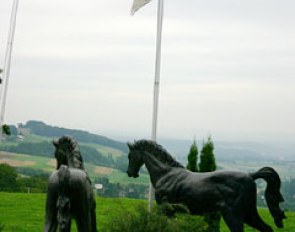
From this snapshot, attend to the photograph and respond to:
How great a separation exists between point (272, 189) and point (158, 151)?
226 cm

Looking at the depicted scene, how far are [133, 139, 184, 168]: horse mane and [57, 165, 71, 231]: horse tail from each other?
3.84m

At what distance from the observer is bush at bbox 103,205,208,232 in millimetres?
9742

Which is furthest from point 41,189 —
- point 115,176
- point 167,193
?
point 167,193

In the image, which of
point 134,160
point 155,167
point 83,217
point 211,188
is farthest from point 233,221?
point 83,217

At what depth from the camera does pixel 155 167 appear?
11656mm

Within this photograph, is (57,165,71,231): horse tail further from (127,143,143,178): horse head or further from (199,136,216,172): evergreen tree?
(199,136,216,172): evergreen tree

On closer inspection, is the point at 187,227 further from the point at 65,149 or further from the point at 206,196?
the point at 65,149

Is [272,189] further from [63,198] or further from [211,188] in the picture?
[63,198]

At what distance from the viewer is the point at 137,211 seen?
397 inches

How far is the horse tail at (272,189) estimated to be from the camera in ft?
37.0

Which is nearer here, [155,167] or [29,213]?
[155,167]

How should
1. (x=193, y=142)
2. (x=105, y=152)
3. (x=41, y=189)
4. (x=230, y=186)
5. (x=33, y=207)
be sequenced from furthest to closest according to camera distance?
(x=105, y=152), (x=41, y=189), (x=33, y=207), (x=193, y=142), (x=230, y=186)

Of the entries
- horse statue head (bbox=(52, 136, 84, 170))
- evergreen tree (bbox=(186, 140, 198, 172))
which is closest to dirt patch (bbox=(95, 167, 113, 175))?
evergreen tree (bbox=(186, 140, 198, 172))

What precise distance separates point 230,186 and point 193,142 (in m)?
3.72
